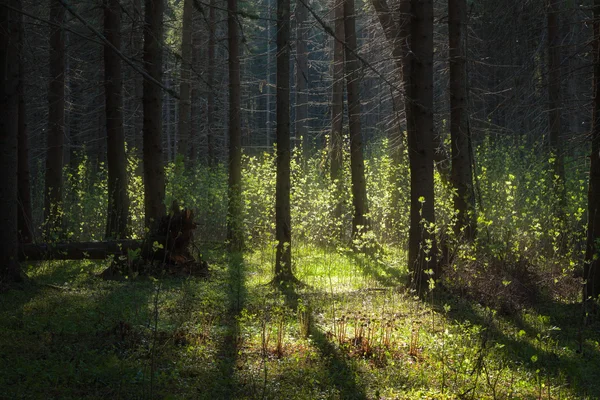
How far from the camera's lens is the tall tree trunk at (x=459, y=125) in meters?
10.1

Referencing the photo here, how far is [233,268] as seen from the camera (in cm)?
1116

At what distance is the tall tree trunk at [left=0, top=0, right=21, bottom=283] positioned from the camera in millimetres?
8047

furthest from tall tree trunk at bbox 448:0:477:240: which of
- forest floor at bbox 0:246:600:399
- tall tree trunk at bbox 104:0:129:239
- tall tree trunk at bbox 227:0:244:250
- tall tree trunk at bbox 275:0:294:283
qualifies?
tall tree trunk at bbox 104:0:129:239

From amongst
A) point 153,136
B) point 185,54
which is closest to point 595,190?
point 153,136

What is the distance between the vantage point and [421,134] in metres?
8.52

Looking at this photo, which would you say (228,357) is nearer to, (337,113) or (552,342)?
(552,342)

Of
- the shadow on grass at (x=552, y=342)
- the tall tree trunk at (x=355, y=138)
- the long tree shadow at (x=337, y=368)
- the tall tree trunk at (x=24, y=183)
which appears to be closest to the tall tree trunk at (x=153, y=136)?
the tall tree trunk at (x=24, y=183)

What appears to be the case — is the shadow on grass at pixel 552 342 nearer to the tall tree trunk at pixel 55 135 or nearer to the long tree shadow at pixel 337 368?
the long tree shadow at pixel 337 368

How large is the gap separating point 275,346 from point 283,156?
4.07 meters

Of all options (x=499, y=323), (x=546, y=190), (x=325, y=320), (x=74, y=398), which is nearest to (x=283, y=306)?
(x=325, y=320)

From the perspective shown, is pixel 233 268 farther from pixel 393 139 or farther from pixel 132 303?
pixel 393 139

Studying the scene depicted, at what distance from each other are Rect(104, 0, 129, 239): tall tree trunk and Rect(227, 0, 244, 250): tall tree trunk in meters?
2.28

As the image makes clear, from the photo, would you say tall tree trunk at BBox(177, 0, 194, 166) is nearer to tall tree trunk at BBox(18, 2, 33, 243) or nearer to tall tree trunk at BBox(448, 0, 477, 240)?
tall tree trunk at BBox(18, 2, 33, 243)

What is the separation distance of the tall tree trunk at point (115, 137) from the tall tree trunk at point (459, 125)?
6.62m
